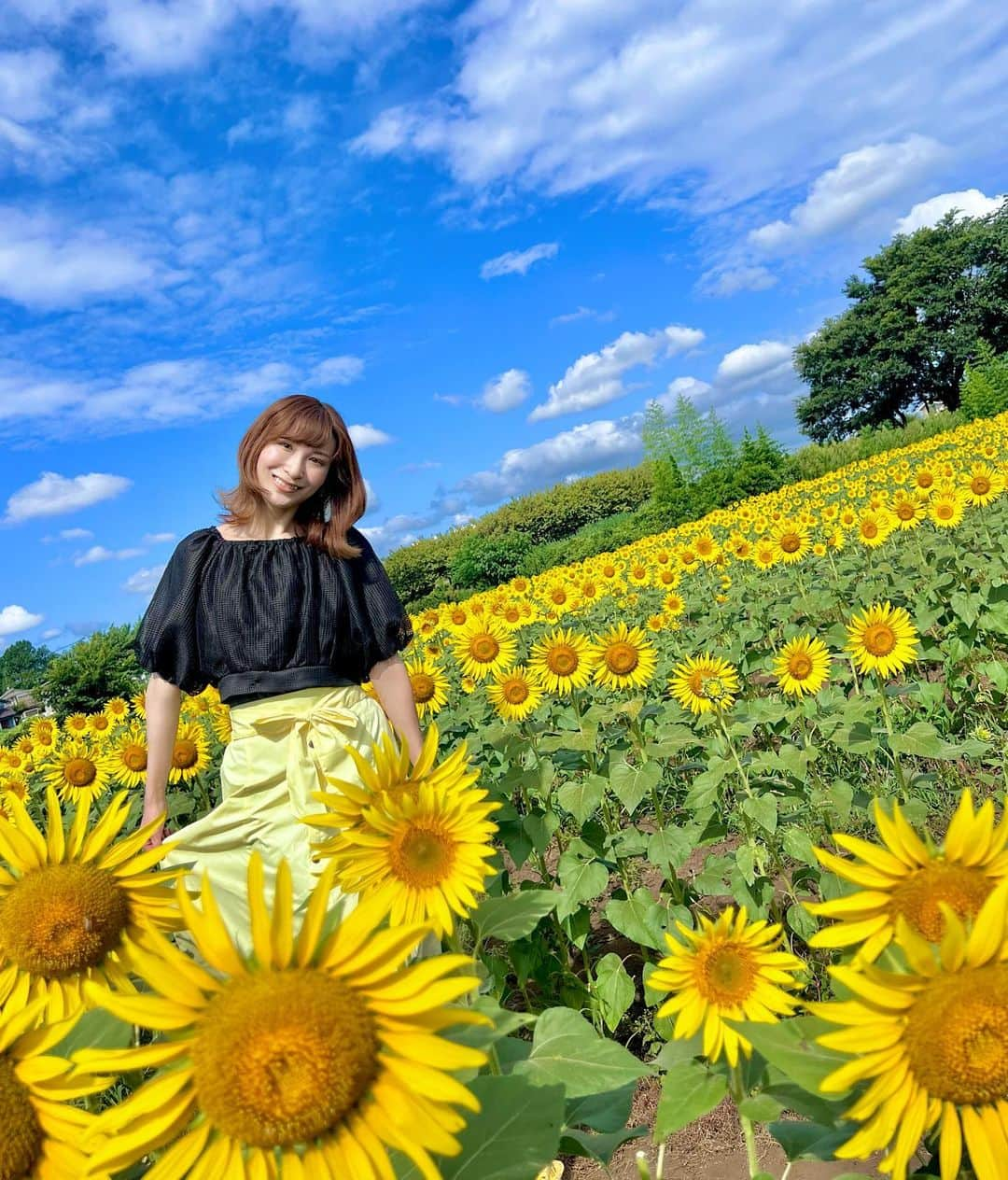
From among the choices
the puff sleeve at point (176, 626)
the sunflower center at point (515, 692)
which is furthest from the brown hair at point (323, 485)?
the sunflower center at point (515, 692)

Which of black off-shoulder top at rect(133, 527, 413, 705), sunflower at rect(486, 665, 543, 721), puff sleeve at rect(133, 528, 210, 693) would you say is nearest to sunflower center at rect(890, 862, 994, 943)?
black off-shoulder top at rect(133, 527, 413, 705)

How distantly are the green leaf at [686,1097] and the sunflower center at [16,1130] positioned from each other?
2.42ft

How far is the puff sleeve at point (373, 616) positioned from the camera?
2.98m

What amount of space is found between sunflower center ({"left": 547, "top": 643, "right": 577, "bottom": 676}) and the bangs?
1280 millimetres

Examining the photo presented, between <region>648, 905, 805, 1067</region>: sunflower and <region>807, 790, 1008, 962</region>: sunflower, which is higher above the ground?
<region>807, 790, 1008, 962</region>: sunflower

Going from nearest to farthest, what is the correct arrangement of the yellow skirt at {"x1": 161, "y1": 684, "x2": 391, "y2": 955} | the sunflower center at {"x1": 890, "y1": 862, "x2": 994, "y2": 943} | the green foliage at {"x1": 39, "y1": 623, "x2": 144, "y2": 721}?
the sunflower center at {"x1": 890, "y1": 862, "x2": 994, "y2": 943}
the yellow skirt at {"x1": 161, "y1": 684, "x2": 391, "y2": 955}
the green foliage at {"x1": 39, "y1": 623, "x2": 144, "y2": 721}

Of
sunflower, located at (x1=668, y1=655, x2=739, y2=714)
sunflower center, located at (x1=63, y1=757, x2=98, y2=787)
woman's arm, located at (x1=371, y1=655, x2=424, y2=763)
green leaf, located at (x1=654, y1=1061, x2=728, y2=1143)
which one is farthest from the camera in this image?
sunflower center, located at (x1=63, y1=757, x2=98, y2=787)

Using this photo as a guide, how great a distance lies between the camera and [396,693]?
2.98 m

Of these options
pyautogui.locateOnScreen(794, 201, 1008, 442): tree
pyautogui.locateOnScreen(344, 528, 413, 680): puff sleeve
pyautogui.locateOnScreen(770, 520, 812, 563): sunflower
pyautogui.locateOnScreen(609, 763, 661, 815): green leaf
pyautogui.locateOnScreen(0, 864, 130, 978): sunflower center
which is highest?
pyautogui.locateOnScreen(794, 201, 1008, 442): tree

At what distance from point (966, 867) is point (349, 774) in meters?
1.87

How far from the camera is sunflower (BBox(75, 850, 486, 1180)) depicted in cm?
65

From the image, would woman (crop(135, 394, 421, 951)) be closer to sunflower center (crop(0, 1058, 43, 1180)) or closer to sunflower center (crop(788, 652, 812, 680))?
sunflower center (crop(0, 1058, 43, 1180))

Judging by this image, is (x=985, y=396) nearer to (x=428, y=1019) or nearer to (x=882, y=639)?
(x=882, y=639)

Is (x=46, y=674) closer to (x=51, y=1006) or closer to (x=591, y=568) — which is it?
(x=591, y=568)
